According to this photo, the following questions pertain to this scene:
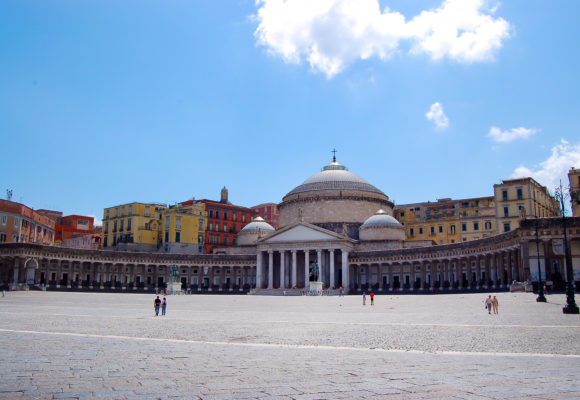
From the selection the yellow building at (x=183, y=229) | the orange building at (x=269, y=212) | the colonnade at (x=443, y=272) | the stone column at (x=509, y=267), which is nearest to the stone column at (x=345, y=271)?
the colonnade at (x=443, y=272)

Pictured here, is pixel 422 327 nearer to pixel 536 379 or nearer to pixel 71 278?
pixel 536 379

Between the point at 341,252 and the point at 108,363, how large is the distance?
72967 millimetres

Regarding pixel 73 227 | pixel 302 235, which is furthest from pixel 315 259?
pixel 73 227

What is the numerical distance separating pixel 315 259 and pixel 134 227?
32841mm

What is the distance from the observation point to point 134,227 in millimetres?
94188

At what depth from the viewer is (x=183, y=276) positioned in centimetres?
9094

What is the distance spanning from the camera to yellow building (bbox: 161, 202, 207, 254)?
9325 centimetres

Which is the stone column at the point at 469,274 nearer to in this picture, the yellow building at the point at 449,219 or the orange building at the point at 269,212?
the yellow building at the point at 449,219

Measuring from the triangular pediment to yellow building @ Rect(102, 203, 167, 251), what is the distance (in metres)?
23.2

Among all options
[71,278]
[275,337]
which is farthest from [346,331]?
[71,278]

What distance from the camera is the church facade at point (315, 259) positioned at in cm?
7069

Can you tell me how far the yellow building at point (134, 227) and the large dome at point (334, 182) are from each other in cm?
2553

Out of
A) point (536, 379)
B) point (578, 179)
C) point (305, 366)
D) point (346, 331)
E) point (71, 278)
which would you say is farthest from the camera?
point (71, 278)

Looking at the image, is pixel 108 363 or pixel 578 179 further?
pixel 578 179
